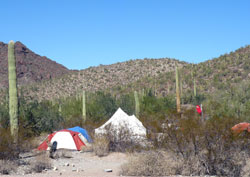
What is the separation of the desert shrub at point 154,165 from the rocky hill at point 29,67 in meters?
75.4

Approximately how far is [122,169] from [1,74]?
263 feet

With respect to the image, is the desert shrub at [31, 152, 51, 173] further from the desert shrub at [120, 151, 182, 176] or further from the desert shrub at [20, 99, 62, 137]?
the desert shrub at [20, 99, 62, 137]

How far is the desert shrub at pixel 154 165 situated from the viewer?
37.1 ft

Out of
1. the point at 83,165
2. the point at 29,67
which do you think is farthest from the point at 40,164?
the point at 29,67

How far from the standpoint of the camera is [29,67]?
97438 mm

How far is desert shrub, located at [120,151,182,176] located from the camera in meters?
11.3

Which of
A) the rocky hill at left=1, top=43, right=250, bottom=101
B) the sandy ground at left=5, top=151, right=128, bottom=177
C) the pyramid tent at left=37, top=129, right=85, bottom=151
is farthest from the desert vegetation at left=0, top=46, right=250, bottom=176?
the pyramid tent at left=37, top=129, right=85, bottom=151

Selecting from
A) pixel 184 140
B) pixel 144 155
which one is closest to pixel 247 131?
pixel 184 140

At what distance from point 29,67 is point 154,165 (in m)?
90.3

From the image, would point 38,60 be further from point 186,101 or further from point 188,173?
point 188,173

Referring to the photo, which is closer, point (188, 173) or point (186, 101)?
point (188, 173)

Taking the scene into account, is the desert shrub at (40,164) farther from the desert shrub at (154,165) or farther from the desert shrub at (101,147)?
the desert shrub at (101,147)

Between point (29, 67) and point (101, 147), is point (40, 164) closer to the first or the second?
point (101, 147)

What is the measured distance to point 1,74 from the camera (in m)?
86.6
